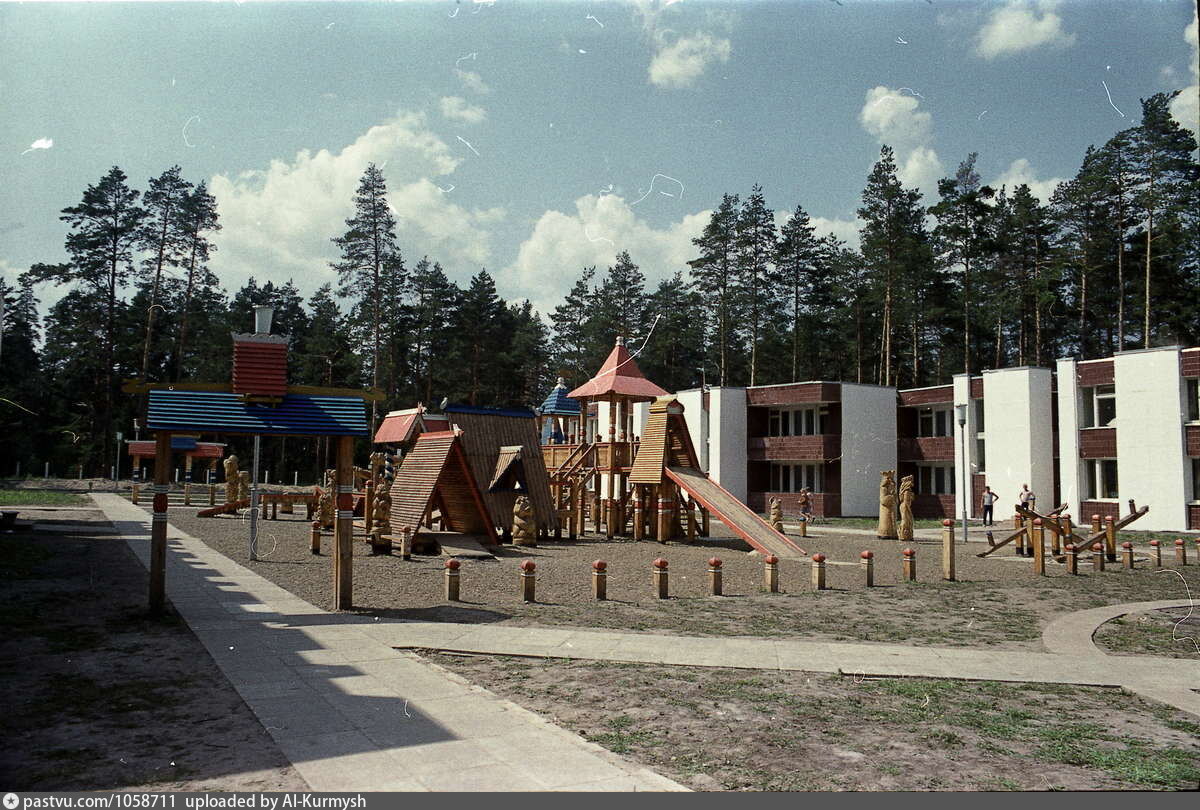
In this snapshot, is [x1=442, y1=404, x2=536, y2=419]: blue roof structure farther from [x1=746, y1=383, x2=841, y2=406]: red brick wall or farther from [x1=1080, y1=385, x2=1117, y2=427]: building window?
[x1=1080, y1=385, x2=1117, y2=427]: building window

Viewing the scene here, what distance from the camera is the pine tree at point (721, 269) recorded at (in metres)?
53.2

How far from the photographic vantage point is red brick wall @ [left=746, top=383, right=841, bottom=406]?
4259 centimetres

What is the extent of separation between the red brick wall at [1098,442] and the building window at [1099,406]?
0.42 metres

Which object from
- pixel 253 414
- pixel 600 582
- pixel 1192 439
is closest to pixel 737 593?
pixel 600 582

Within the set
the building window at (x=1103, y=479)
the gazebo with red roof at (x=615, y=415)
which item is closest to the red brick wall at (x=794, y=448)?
the building window at (x=1103, y=479)

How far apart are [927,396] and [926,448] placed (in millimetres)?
2731

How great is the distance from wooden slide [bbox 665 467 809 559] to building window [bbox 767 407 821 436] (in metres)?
20.7

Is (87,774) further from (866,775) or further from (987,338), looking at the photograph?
(987,338)

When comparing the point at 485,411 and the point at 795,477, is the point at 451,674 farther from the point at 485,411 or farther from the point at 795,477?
the point at 795,477

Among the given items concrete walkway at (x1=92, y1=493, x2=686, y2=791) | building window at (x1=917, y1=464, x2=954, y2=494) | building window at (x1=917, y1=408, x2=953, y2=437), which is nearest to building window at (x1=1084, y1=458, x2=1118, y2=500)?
building window at (x1=917, y1=464, x2=954, y2=494)

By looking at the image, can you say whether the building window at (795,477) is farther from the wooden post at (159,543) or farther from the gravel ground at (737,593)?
the wooden post at (159,543)

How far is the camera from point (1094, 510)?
3406 cm

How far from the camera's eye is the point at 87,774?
519 cm

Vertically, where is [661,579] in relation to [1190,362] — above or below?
below
